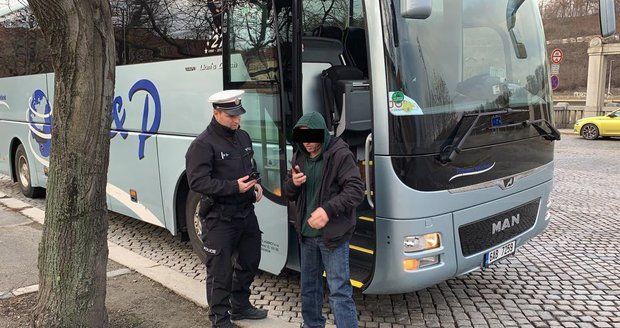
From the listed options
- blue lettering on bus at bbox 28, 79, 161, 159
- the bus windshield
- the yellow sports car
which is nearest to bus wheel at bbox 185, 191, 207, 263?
blue lettering on bus at bbox 28, 79, 161, 159

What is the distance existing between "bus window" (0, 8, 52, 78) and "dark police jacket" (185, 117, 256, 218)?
17.2 ft

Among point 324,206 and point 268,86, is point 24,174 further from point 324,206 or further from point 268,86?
point 324,206

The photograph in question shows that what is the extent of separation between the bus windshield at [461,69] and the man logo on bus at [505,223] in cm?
68

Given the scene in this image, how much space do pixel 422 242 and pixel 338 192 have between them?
0.81 metres

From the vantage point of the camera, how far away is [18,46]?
8.41 metres

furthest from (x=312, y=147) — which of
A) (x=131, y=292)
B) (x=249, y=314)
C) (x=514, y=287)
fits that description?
(x=514, y=287)

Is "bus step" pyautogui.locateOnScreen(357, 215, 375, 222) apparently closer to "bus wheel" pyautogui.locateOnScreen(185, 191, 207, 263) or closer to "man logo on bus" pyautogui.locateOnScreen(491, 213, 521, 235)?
"man logo on bus" pyautogui.locateOnScreen(491, 213, 521, 235)

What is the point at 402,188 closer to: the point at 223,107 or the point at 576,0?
the point at 223,107

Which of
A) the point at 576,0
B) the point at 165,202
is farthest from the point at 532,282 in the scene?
the point at 576,0

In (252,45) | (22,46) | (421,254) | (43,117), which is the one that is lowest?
(421,254)

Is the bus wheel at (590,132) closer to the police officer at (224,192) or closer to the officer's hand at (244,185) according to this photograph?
the police officer at (224,192)

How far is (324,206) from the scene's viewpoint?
3100 mm

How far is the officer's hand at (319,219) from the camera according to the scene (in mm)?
3053

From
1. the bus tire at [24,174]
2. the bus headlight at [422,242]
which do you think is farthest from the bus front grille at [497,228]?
the bus tire at [24,174]
